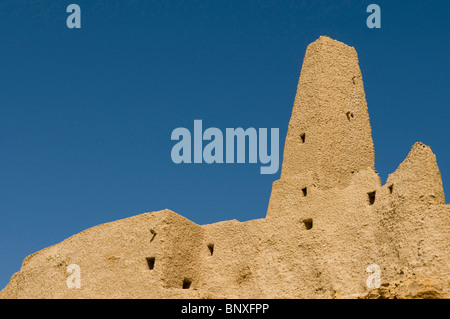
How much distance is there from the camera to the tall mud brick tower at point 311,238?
26438mm

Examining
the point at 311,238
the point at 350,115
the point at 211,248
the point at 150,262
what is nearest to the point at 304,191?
the point at 311,238

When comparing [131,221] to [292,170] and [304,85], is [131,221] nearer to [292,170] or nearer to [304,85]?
[292,170]

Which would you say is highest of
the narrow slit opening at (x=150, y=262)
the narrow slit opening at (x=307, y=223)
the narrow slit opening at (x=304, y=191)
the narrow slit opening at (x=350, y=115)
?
the narrow slit opening at (x=350, y=115)

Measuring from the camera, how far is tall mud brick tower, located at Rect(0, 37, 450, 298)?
1041 inches

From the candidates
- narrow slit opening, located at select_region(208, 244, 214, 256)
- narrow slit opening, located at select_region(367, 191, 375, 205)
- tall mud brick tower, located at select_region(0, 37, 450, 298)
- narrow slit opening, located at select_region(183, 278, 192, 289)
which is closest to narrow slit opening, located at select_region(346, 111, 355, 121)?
tall mud brick tower, located at select_region(0, 37, 450, 298)

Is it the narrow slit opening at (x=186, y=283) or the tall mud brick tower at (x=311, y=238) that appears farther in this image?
the narrow slit opening at (x=186, y=283)

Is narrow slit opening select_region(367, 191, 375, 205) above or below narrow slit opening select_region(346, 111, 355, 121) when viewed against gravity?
below

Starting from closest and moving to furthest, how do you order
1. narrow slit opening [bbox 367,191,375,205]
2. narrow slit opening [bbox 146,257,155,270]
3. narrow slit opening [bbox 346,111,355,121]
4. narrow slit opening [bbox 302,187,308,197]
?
narrow slit opening [bbox 367,191,375,205]
narrow slit opening [bbox 302,187,308,197]
narrow slit opening [bbox 146,257,155,270]
narrow slit opening [bbox 346,111,355,121]

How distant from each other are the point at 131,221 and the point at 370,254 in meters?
10.1

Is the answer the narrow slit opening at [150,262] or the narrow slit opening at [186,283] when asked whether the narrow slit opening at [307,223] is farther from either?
the narrow slit opening at [150,262]

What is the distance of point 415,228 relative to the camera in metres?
26.3

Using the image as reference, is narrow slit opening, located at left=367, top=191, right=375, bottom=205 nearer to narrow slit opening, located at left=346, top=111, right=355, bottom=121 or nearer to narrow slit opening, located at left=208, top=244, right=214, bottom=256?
narrow slit opening, located at left=346, top=111, right=355, bottom=121

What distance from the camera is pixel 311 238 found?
29.1 meters

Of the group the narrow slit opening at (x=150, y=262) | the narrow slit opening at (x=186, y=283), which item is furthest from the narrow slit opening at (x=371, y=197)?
the narrow slit opening at (x=150, y=262)
